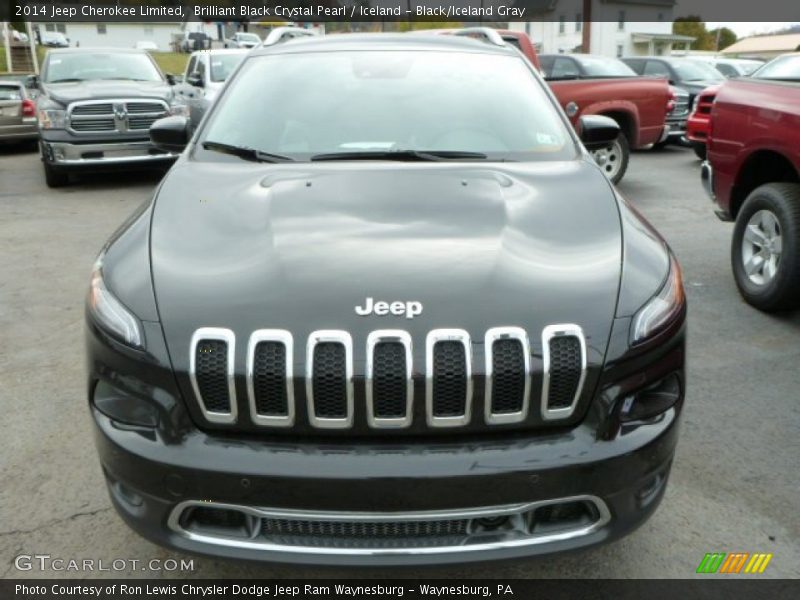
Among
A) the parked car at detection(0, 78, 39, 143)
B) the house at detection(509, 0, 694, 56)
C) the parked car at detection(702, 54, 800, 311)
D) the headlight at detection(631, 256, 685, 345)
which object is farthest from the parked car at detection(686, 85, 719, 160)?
the house at detection(509, 0, 694, 56)

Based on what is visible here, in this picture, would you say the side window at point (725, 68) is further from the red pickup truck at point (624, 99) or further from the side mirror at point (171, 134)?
the side mirror at point (171, 134)

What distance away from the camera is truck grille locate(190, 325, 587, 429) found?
197 centimetres

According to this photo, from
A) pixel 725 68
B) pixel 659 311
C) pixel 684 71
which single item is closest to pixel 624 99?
pixel 684 71

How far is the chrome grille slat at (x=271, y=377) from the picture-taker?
1.97m

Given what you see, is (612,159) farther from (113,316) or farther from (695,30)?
(695,30)

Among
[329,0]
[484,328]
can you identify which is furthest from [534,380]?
[329,0]

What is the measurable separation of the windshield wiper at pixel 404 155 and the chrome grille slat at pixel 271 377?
1.32m

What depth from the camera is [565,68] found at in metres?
12.0

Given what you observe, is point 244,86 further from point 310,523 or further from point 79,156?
point 79,156

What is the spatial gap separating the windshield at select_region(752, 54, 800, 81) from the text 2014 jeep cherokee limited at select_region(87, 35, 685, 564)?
4207 millimetres

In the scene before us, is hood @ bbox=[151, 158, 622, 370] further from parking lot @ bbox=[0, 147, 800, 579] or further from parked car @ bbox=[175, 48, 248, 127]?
parked car @ bbox=[175, 48, 248, 127]

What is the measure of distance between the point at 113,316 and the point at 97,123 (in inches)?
328

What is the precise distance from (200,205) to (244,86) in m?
1.16

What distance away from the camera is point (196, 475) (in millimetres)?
1989
